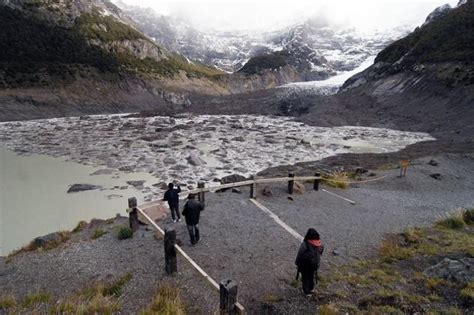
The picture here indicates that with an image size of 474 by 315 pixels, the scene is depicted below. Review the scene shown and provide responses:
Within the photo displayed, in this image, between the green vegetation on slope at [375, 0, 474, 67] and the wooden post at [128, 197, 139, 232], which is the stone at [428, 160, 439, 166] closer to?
the wooden post at [128, 197, 139, 232]

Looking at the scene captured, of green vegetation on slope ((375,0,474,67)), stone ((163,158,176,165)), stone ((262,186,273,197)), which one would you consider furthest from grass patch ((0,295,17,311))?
green vegetation on slope ((375,0,474,67))

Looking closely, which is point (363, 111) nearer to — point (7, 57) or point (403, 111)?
point (403, 111)

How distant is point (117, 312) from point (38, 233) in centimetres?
1084

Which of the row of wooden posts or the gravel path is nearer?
the row of wooden posts

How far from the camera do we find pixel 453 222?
12.8 meters

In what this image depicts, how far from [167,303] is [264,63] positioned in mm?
168154

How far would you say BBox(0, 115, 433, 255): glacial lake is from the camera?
61.6 feet

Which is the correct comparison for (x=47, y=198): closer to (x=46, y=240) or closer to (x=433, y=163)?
(x=46, y=240)

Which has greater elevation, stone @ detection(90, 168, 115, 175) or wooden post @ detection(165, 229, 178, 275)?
wooden post @ detection(165, 229, 178, 275)

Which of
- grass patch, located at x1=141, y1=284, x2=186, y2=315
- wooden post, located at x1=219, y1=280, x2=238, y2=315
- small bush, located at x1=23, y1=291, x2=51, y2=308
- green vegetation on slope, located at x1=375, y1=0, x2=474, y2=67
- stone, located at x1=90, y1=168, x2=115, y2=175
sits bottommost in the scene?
stone, located at x1=90, y1=168, x2=115, y2=175

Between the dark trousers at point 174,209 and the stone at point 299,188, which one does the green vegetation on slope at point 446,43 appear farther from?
the dark trousers at point 174,209

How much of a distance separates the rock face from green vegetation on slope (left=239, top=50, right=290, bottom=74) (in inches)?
6077

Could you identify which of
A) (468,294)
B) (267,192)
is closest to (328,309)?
(468,294)

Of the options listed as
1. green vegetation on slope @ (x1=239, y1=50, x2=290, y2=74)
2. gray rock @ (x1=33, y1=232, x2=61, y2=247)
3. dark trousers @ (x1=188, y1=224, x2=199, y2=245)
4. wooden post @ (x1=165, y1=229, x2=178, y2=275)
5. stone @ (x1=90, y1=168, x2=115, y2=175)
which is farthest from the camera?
green vegetation on slope @ (x1=239, y1=50, x2=290, y2=74)
